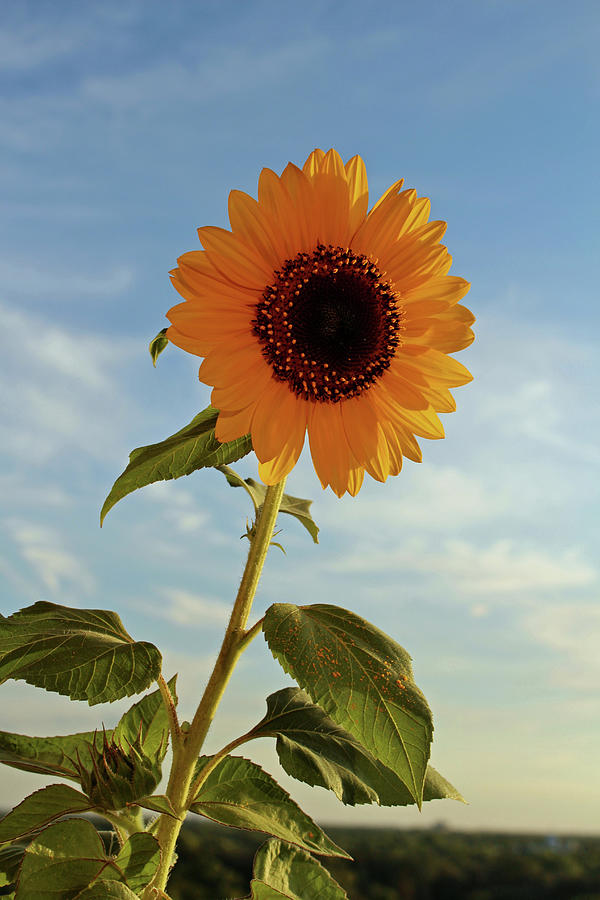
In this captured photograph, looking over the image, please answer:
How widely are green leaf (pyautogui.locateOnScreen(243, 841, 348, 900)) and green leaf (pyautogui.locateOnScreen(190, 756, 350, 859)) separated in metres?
0.07

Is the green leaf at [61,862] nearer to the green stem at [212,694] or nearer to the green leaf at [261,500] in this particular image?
the green stem at [212,694]

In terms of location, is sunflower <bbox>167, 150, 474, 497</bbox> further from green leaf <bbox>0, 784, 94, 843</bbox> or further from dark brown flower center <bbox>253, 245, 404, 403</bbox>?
green leaf <bbox>0, 784, 94, 843</bbox>

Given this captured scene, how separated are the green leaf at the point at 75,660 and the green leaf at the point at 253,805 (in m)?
0.34

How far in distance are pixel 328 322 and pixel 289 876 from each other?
1.34 meters

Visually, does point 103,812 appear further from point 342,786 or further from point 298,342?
point 298,342

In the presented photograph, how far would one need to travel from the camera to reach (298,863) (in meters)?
1.84

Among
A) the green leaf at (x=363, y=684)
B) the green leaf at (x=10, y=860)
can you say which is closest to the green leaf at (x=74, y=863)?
the green leaf at (x=10, y=860)

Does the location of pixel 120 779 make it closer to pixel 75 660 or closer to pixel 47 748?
pixel 75 660

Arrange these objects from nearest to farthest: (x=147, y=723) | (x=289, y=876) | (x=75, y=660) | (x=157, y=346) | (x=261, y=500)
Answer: (x=75, y=660), (x=289, y=876), (x=157, y=346), (x=147, y=723), (x=261, y=500)

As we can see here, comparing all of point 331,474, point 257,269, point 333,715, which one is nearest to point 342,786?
point 333,715

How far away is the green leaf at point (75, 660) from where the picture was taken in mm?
1690

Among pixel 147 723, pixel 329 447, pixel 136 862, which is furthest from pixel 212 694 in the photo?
pixel 329 447

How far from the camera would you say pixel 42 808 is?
1743mm

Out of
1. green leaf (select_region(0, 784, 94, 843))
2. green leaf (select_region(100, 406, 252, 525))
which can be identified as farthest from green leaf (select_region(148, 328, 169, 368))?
green leaf (select_region(0, 784, 94, 843))
